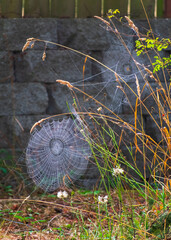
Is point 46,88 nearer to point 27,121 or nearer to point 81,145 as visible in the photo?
point 27,121

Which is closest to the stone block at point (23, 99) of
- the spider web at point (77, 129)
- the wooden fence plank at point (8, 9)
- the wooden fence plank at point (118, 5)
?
the spider web at point (77, 129)

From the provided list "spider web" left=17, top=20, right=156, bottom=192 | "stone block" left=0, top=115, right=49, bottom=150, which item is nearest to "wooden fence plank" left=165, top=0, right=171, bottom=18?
"spider web" left=17, top=20, right=156, bottom=192

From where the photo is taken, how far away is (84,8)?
145 inches

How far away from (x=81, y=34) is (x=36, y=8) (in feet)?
1.59

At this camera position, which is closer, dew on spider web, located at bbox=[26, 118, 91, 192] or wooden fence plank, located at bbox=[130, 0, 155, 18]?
dew on spider web, located at bbox=[26, 118, 91, 192]

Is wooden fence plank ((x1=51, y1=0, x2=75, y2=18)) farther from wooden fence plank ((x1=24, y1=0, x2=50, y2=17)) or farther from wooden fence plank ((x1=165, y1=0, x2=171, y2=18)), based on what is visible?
wooden fence plank ((x1=165, y1=0, x2=171, y2=18))

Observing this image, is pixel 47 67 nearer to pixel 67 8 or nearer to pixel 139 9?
pixel 67 8

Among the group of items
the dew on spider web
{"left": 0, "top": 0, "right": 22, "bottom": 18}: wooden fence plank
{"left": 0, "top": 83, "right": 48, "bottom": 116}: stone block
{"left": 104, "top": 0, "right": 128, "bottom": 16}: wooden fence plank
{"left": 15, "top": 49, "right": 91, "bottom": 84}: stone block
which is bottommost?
the dew on spider web

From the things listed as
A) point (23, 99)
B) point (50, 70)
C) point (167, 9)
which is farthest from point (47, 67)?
point (167, 9)

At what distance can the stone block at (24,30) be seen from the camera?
141 inches

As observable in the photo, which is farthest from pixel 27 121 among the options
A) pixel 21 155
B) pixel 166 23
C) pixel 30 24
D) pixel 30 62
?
pixel 166 23

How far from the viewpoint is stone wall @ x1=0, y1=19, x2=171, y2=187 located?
3.57 m

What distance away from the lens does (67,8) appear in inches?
145

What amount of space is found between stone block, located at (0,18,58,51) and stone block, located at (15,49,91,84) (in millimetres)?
82
